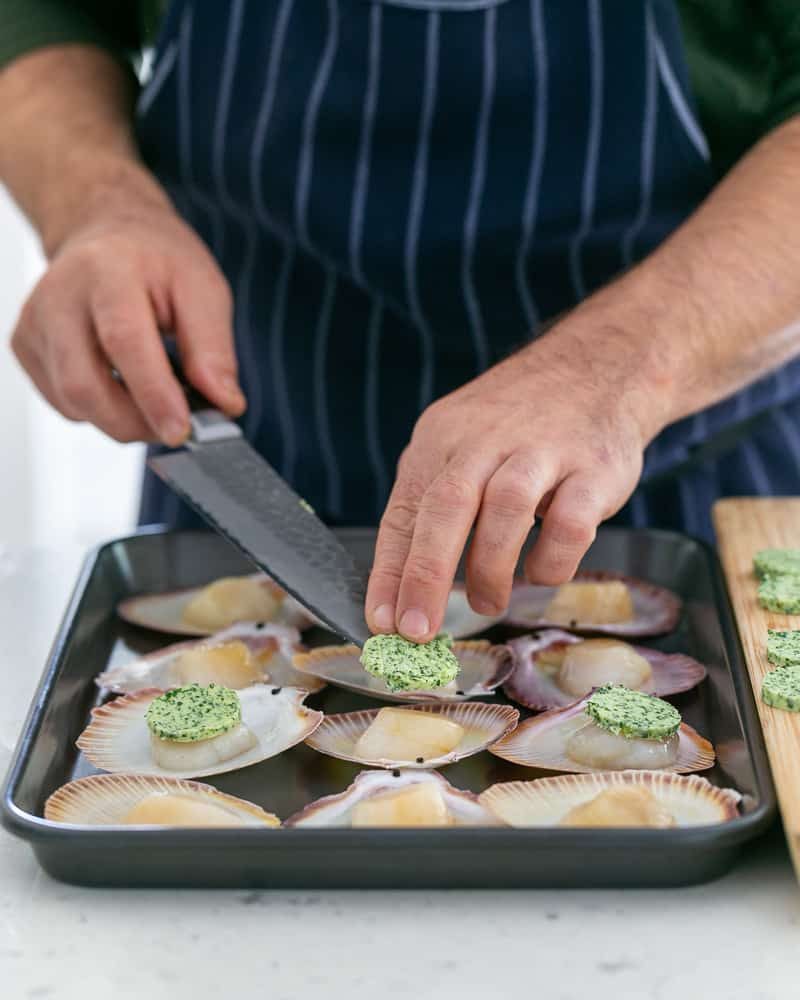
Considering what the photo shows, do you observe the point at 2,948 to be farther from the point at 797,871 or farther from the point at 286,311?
the point at 286,311

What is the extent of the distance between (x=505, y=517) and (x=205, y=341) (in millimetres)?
397

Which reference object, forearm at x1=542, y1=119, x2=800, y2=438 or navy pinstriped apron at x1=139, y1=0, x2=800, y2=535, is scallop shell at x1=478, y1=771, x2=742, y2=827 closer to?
forearm at x1=542, y1=119, x2=800, y2=438

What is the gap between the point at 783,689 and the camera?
34.6 inches

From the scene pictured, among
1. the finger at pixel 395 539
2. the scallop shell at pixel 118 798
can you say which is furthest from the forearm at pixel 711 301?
the scallop shell at pixel 118 798

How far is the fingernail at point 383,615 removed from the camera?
918 mm

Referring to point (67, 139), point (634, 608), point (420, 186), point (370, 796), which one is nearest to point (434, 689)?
point (370, 796)

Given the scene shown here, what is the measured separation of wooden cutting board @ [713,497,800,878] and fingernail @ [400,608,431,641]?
0.71 ft

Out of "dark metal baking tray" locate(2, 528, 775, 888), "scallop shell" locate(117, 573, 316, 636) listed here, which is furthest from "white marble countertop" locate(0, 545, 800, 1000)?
"scallop shell" locate(117, 573, 316, 636)

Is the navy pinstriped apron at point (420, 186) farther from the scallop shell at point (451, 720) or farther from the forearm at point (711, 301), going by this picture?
the scallop shell at point (451, 720)

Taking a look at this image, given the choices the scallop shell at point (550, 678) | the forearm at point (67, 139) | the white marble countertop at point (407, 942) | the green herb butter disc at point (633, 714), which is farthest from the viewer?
the forearm at point (67, 139)

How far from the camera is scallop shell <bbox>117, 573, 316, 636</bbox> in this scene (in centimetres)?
111

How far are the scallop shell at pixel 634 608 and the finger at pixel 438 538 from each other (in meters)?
0.22

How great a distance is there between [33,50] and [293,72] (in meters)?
0.35

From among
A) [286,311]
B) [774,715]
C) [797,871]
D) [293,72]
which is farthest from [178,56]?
[797,871]
